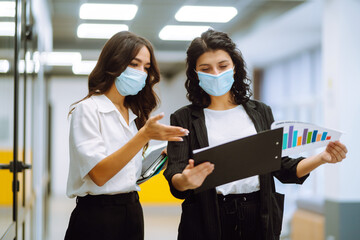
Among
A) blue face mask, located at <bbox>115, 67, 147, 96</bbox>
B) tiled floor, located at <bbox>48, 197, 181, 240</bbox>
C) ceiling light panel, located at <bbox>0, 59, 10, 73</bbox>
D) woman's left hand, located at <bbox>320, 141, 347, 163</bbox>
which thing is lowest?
tiled floor, located at <bbox>48, 197, 181, 240</bbox>

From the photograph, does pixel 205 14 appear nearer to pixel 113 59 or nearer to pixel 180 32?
pixel 180 32

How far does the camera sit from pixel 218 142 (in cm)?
171

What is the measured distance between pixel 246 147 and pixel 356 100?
3.29 m

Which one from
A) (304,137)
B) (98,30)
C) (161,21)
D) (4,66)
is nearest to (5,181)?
(4,66)

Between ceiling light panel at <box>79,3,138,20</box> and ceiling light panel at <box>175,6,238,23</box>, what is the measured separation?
0.57m

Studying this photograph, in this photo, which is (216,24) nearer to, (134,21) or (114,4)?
(134,21)

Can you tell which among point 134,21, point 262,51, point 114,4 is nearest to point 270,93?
point 262,51

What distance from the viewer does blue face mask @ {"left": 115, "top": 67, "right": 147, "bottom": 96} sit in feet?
5.65

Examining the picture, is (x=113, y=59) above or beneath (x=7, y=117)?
above

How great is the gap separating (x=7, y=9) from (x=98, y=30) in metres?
3.97

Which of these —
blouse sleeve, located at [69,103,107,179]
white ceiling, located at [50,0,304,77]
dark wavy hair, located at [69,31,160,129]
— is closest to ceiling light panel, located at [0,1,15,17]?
dark wavy hair, located at [69,31,160,129]

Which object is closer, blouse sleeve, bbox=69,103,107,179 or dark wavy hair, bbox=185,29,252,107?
blouse sleeve, bbox=69,103,107,179

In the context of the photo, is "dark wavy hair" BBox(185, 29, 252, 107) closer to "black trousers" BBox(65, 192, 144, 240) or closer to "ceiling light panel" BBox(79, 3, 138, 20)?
"black trousers" BBox(65, 192, 144, 240)

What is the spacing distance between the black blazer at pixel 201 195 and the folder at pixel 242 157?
0.44 ft
